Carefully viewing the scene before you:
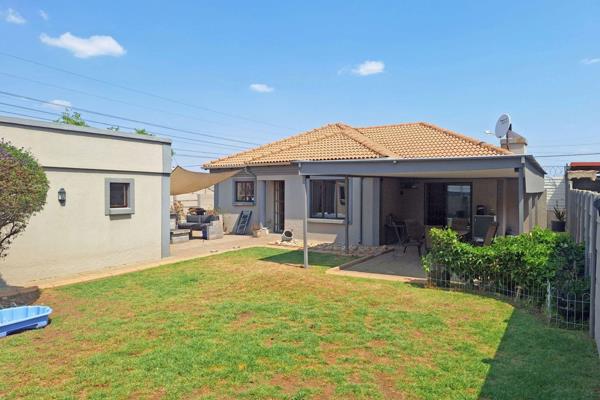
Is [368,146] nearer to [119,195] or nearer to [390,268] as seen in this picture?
[390,268]

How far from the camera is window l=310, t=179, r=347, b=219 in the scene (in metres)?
17.0

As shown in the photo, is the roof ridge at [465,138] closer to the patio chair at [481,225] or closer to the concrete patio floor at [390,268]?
the patio chair at [481,225]

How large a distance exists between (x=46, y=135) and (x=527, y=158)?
11.5 metres

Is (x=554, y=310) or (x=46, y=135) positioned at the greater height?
(x=46, y=135)

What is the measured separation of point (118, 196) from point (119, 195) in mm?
43

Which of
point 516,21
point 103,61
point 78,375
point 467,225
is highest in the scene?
point 103,61

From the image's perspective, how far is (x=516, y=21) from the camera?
1412 centimetres

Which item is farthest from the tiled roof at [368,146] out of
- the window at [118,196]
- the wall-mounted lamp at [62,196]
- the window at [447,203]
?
the wall-mounted lamp at [62,196]

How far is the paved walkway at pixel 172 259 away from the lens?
9953mm

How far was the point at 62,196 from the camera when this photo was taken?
10.8 m

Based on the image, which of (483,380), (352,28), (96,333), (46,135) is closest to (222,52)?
(352,28)

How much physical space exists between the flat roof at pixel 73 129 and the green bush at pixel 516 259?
8.99 metres

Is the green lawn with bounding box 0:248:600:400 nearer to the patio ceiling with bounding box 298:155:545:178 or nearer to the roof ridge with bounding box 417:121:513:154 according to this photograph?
the patio ceiling with bounding box 298:155:545:178

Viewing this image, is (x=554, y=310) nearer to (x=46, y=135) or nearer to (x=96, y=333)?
(x=96, y=333)
